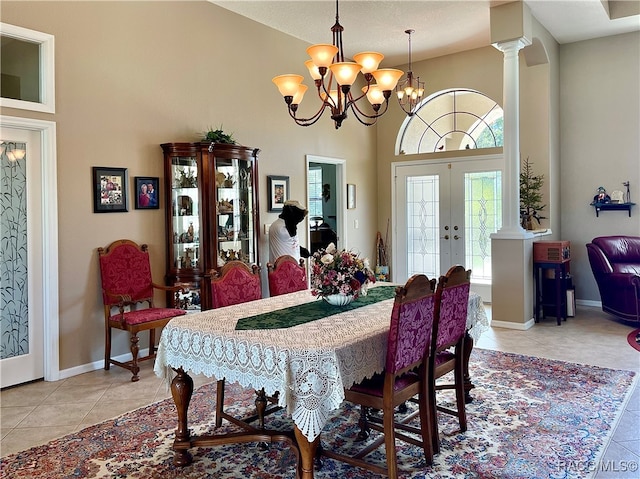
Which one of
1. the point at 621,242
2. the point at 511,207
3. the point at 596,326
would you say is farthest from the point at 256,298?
the point at 621,242

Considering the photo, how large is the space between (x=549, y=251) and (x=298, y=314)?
3759 millimetres

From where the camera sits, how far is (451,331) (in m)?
2.85

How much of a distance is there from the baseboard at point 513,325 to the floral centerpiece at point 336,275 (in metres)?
3.09

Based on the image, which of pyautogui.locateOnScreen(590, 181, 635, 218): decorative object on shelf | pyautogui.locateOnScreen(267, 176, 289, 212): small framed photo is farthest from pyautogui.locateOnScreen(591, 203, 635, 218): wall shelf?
pyautogui.locateOnScreen(267, 176, 289, 212): small framed photo

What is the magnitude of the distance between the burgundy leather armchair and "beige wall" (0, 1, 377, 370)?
3.79 meters

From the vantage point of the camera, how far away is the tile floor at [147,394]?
2.85 metres

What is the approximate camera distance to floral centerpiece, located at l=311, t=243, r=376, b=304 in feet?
9.78

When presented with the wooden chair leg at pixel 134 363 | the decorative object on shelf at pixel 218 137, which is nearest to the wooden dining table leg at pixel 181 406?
the wooden chair leg at pixel 134 363

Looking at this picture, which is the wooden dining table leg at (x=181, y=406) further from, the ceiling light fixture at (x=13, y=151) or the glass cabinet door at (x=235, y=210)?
the ceiling light fixture at (x=13, y=151)

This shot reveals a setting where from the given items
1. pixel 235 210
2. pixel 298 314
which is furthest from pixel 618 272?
pixel 298 314

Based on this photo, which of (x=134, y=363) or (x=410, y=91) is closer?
(x=134, y=363)

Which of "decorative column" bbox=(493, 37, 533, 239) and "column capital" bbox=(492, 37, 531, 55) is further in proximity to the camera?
"decorative column" bbox=(493, 37, 533, 239)

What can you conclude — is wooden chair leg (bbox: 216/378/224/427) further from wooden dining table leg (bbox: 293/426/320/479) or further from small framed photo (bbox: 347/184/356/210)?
small framed photo (bbox: 347/184/356/210)

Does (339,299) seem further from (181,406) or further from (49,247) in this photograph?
(49,247)
